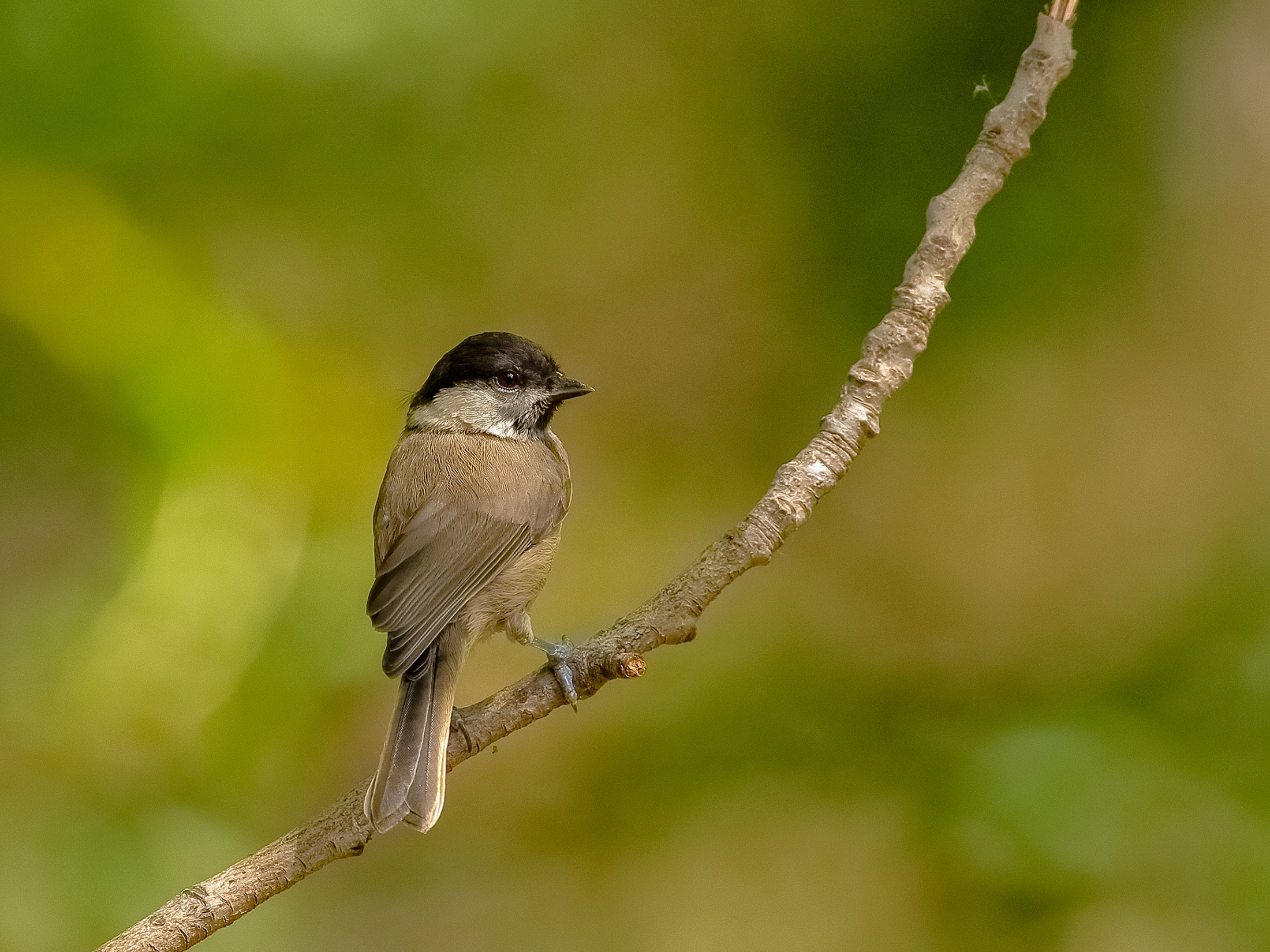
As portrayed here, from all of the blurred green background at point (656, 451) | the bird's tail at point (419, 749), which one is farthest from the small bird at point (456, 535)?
the blurred green background at point (656, 451)

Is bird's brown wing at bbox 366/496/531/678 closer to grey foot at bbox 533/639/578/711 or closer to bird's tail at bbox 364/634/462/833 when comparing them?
bird's tail at bbox 364/634/462/833

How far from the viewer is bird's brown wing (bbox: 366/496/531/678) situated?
175 cm

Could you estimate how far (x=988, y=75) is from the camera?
259 centimetres

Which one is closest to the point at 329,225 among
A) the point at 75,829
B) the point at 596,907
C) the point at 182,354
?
the point at 182,354

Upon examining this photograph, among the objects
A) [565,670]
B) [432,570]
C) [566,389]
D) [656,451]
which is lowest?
[565,670]

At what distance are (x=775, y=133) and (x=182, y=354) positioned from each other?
1500 mm

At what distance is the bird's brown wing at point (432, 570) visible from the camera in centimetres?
175

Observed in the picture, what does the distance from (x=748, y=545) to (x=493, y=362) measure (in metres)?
0.84

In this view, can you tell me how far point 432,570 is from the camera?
186 centimetres

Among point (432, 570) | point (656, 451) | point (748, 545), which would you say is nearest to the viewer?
point (748, 545)

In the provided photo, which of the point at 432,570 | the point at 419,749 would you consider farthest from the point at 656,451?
the point at 419,749

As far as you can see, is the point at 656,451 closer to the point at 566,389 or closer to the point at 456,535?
the point at 566,389

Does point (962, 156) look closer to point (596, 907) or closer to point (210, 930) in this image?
point (596, 907)

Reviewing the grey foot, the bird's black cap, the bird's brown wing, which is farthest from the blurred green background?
the grey foot
